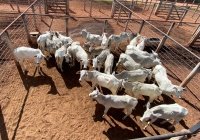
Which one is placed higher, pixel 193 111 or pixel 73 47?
pixel 73 47

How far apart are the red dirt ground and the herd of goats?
1.31 ft

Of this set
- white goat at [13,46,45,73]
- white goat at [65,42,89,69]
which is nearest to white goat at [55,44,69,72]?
white goat at [65,42,89,69]

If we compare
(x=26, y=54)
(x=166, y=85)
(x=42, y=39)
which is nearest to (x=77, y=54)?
(x=42, y=39)

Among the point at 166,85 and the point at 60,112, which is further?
the point at 166,85

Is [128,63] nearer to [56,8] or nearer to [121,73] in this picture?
[121,73]

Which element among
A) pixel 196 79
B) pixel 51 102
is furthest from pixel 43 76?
pixel 196 79

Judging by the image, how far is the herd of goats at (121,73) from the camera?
5.48 metres

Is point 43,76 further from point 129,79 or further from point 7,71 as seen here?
point 129,79

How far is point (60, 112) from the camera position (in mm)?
5887

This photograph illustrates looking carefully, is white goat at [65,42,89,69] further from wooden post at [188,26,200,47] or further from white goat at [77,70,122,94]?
wooden post at [188,26,200,47]

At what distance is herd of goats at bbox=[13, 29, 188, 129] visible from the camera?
18.0 feet

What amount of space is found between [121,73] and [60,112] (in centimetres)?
273

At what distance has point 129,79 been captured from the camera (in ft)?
21.8

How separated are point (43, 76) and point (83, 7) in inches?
466
